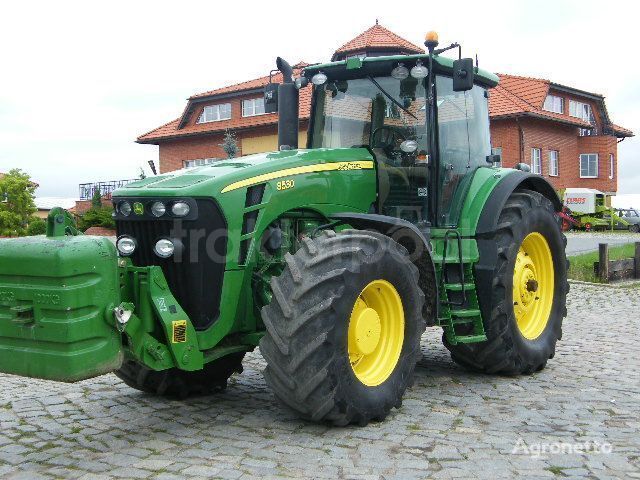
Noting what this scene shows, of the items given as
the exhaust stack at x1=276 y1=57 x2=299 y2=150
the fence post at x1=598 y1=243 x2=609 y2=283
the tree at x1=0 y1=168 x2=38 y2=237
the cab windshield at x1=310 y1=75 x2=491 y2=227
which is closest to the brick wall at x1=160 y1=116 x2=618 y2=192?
the tree at x1=0 y1=168 x2=38 y2=237

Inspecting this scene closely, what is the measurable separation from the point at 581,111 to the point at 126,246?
40613 mm

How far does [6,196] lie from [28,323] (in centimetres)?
3281

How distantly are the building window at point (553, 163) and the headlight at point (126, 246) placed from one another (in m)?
35.8

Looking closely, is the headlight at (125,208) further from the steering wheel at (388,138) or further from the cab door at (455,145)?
the cab door at (455,145)

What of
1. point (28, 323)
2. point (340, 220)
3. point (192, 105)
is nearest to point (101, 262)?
point (28, 323)

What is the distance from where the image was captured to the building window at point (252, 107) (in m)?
37.4

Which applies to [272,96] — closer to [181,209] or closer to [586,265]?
[181,209]

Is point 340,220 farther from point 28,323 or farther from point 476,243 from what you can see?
point 28,323

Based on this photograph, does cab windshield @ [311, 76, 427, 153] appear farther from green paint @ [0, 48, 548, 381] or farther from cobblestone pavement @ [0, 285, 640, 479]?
cobblestone pavement @ [0, 285, 640, 479]

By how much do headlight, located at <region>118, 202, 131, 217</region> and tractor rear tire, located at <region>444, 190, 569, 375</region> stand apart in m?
2.97

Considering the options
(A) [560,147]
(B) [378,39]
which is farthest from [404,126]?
(A) [560,147]

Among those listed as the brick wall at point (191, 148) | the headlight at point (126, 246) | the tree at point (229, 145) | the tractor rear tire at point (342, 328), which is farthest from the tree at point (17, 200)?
the tractor rear tire at point (342, 328)

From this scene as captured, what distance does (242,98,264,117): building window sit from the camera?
37.4 meters

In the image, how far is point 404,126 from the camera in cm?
618
